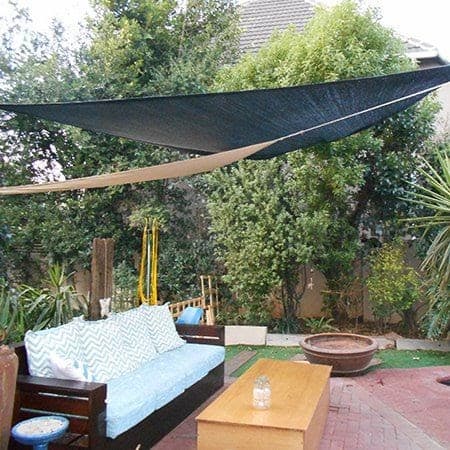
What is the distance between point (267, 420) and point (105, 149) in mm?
5535

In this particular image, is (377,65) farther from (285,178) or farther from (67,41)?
(67,41)

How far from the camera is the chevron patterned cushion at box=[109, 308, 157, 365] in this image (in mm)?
4016

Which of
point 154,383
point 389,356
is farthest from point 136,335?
point 389,356

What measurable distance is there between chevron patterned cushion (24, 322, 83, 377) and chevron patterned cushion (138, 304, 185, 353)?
1.09m

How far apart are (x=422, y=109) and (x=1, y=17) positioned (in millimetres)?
6230

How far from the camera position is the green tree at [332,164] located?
628 cm

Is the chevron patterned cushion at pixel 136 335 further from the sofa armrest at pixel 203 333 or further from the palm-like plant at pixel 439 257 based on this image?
the palm-like plant at pixel 439 257

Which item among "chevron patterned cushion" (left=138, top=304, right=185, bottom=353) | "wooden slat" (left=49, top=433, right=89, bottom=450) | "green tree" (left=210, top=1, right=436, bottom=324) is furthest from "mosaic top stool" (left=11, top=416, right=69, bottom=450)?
"green tree" (left=210, top=1, right=436, bottom=324)

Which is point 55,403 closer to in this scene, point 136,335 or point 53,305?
point 136,335

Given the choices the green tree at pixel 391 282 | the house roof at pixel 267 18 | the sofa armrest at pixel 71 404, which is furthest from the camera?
the house roof at pixel 267 18

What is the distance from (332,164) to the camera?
21.0ft

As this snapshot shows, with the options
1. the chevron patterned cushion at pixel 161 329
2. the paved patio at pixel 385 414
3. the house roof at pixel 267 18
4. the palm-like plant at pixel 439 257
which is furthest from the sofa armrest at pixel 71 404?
the house roof at pixel 267 18

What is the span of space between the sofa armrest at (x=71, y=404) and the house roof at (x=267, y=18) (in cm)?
719

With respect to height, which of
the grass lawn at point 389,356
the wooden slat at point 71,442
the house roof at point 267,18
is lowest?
the grass lawn at point 389,356
